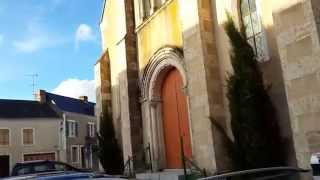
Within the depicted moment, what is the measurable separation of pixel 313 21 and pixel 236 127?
11.4ft

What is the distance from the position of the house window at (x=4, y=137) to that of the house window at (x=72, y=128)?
609cm

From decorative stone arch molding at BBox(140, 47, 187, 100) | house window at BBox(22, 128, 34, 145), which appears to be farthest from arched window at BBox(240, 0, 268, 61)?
house window at BBox(22, 128, 34, 145)

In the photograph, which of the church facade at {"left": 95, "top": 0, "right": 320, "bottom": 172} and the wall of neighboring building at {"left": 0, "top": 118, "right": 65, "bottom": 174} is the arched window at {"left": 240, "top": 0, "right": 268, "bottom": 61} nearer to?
the church facade at {"left": 95, "top": 0, "right": 320, "bottom": 172}

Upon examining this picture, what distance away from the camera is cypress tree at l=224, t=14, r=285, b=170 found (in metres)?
9.93

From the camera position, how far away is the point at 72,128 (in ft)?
151

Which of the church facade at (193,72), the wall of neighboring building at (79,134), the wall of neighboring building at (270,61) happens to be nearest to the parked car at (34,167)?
the church facade at (193,72)

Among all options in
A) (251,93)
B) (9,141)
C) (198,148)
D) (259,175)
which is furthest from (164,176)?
(9,141)

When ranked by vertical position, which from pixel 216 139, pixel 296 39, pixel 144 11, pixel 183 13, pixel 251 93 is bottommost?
pixel 216 139

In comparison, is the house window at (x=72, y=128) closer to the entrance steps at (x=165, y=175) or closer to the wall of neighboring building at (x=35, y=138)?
the wall of neighboring building at (x=35, y=138)

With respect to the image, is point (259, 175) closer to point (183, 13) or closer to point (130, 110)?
point (183, 13)

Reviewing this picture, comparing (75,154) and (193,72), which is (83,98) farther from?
(193,72)

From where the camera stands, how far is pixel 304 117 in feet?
26.8

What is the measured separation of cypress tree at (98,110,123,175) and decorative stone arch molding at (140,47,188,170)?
2224 mm

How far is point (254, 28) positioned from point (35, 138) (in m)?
35.8
